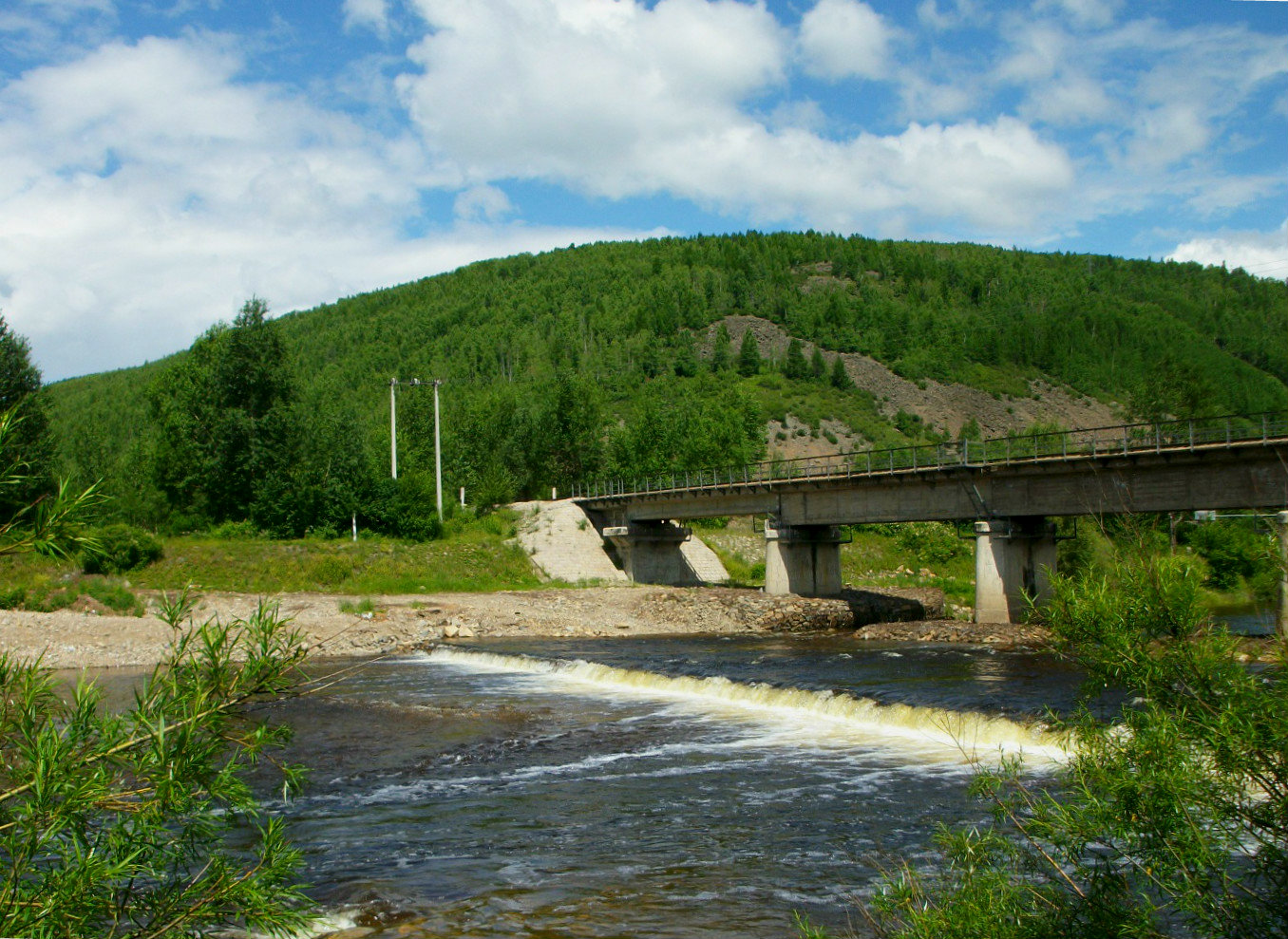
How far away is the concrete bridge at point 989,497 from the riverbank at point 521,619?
116 inches

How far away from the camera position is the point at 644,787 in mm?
16031

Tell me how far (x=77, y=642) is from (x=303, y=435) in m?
30.9

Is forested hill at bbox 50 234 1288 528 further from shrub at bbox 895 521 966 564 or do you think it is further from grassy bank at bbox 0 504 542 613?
grassy bank at bbox 0 504 542 613

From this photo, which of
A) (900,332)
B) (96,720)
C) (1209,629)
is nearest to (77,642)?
(96,720)

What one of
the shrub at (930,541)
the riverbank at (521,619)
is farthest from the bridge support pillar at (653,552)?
the shrub at (930,541)

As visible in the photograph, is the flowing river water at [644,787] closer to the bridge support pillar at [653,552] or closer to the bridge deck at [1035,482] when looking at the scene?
the bridge deck at [1035,482]

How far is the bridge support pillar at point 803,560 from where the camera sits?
51.5 meters

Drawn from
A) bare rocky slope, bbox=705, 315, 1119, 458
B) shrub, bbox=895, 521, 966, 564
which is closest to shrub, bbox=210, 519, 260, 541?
shrub, bbox=895, 521, 966, 564

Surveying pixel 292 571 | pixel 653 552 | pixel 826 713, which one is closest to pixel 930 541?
pixel 653 552

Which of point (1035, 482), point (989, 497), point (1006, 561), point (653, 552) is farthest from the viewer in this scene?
point (653, 552)

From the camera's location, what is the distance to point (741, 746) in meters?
19.3

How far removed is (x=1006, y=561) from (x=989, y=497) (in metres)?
2.78

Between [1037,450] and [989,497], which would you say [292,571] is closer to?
[989,497]

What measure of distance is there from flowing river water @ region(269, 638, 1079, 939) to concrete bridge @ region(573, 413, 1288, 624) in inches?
273
